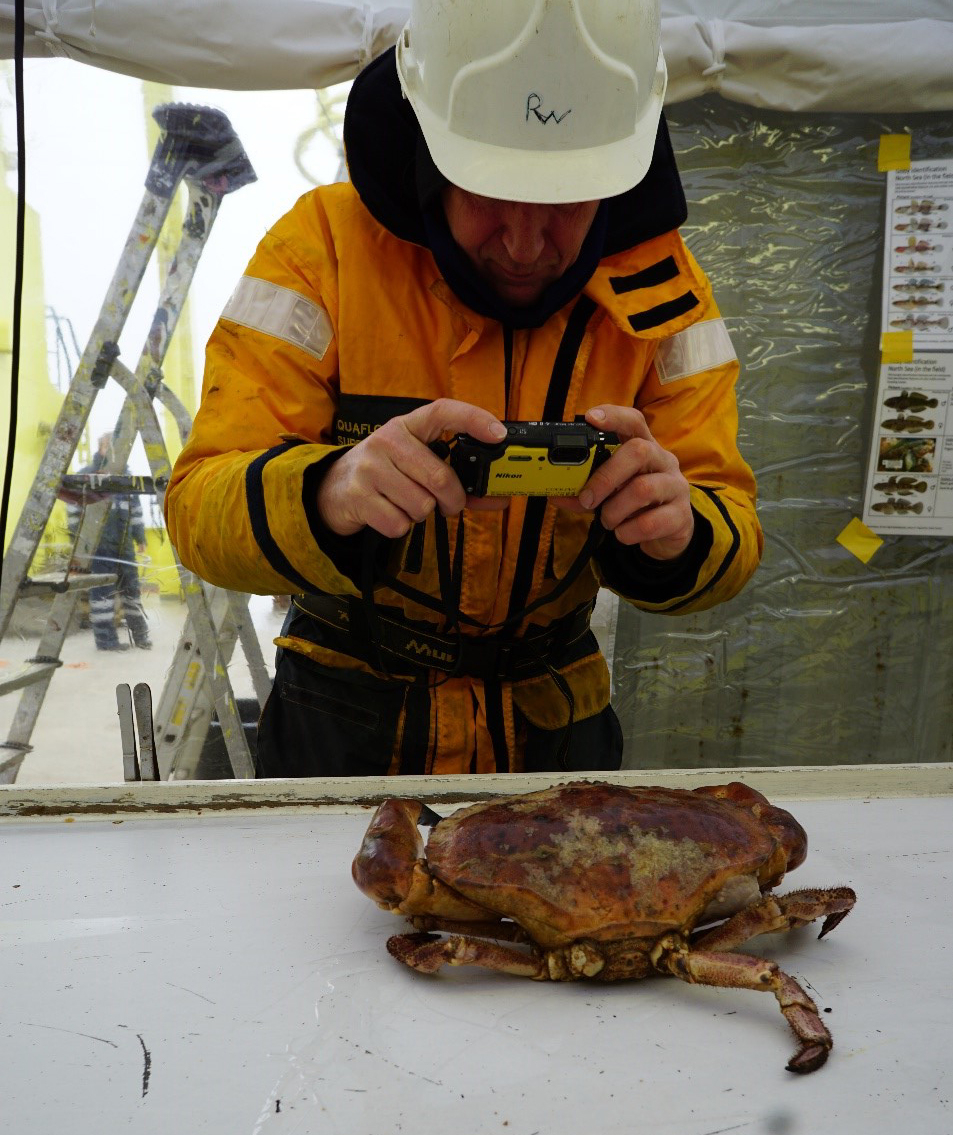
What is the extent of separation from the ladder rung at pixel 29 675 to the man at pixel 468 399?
1336 millimetres

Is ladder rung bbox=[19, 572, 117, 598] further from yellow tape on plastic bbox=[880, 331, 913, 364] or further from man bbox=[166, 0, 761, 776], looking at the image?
yellow tape on plastic bbox=[880, 331, 913, 364]

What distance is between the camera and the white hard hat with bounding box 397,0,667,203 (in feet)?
3.89

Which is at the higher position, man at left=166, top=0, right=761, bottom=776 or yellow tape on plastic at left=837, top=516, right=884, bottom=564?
man at left=166, top=0, right=761, bottom=776

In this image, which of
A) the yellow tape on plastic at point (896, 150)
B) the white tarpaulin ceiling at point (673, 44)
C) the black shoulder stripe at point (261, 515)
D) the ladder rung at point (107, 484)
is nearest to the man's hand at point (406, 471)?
the black shoulder stripe at point (261, 515)

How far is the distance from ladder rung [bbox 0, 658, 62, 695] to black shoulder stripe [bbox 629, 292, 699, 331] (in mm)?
2119

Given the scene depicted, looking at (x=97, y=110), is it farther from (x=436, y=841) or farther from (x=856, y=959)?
(x=856, y=959)

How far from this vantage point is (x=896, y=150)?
2723mm

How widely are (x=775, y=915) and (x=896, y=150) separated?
101 inches

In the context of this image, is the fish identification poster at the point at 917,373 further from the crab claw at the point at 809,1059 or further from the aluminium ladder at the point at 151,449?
the crab claw at the point at 809,1059

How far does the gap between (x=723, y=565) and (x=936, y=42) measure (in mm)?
1910

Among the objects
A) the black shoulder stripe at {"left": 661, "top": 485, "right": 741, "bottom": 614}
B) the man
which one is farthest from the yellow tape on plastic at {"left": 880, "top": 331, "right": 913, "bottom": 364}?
the black shoulder stripe at {"left": 661, "top": 485, "right": 741, "bottom": 614}

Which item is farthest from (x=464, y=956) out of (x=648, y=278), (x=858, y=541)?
(x=858, y=541)

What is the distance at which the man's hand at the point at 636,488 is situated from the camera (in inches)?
46.3

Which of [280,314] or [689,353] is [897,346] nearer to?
[689,353]
